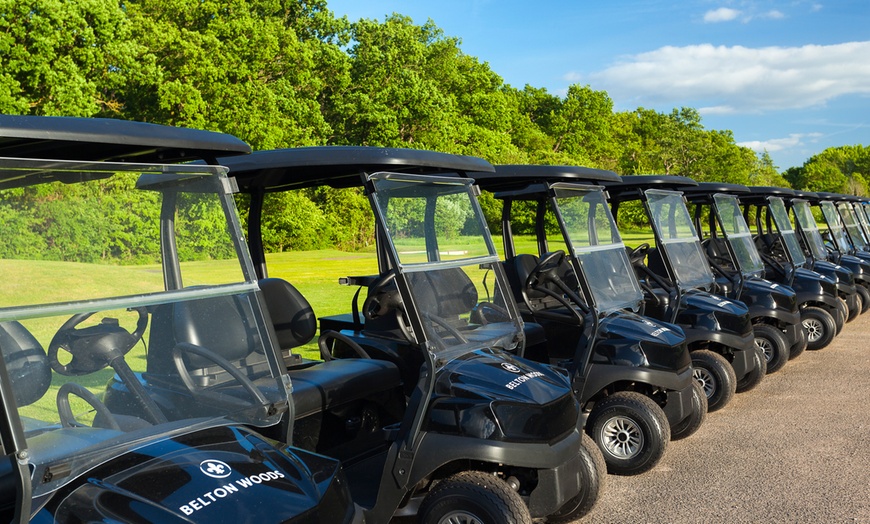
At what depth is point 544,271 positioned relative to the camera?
16.7ft

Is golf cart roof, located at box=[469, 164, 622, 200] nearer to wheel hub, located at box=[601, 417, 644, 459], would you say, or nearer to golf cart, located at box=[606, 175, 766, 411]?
golf cart, located at box=[606, 175, 766, 411]

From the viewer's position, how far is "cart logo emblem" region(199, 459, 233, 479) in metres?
2.25

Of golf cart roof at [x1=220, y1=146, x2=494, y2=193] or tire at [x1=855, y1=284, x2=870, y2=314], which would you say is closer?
golf cart roof at [x1=220, y1=146, x2=494, y2=193]

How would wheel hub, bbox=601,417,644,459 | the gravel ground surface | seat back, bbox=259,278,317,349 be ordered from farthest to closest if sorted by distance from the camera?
wheel hub, bbox=601,417,644,459
seat back, bbox=259,278,317,349
the gravel ground surface

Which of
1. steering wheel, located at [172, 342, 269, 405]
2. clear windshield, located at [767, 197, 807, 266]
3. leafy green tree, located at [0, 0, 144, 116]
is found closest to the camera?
steering wheel, located at [172, 342, 269, 405]

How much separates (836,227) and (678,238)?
23.1 ft

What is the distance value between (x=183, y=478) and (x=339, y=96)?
2707 cm

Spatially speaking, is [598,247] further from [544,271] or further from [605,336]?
[605,336]

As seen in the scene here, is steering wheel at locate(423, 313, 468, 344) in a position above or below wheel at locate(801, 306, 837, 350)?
above

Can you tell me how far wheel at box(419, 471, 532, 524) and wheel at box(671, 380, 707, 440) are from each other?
2324mm

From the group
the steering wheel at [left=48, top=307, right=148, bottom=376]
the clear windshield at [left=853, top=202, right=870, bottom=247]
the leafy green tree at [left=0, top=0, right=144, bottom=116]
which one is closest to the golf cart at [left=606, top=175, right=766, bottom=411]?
the steering wheel at [left=48, top=307, right=148, bottom=376]

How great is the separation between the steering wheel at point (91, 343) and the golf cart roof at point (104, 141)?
504mm

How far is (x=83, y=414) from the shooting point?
2338 mm

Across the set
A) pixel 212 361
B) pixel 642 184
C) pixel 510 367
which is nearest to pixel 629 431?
pixel 510 367
